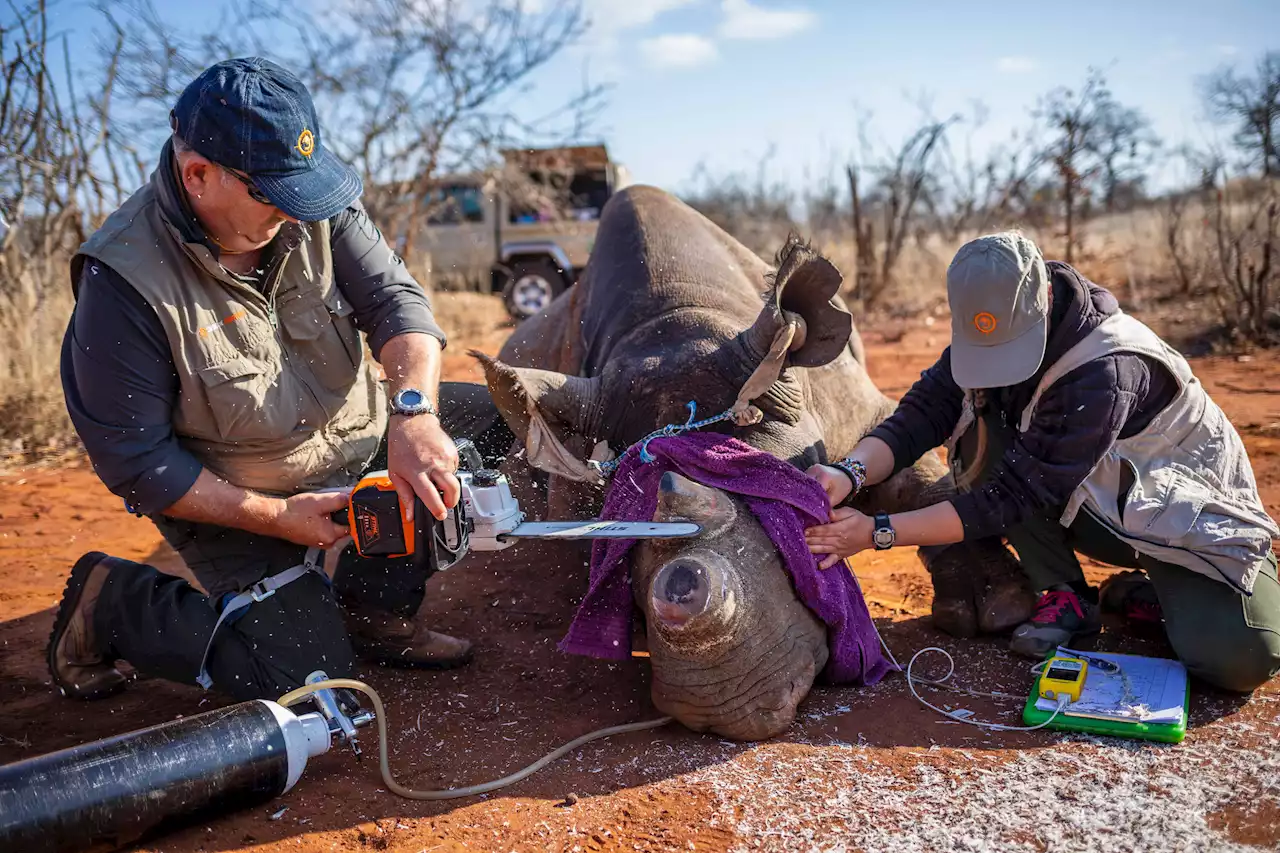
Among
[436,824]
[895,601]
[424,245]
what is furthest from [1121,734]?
[424,245]

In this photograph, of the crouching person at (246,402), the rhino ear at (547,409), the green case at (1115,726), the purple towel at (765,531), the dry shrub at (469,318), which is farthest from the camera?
the dry shrub at (469,318)

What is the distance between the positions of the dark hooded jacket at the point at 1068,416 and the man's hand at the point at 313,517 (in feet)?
6.91

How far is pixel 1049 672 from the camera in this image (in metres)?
3.66

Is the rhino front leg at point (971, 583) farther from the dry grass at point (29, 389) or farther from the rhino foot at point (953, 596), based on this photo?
the dry grass at point (29, 389)

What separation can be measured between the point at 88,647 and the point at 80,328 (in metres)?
1.26

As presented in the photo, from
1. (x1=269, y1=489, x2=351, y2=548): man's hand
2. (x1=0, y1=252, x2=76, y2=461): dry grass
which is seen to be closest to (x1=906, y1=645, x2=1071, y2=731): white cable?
(x1=269, y1=489, x2=351, y2=548): man's hand

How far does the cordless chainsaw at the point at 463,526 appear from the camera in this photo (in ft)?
10.7

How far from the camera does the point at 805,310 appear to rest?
408 centimetres

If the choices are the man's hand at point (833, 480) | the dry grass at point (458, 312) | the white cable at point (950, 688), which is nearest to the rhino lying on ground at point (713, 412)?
the man's hand at point (833, 480)

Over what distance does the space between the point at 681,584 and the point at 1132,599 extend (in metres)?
2.32

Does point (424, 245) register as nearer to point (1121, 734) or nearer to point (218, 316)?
point (218, 316)

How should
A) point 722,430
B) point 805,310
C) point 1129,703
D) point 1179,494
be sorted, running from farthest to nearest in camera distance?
point 805,310
point 722,430
point 1179,494
point 1129,703

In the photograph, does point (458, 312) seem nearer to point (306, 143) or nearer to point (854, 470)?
point (306, 143)

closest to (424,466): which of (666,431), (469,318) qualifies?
(666,431)
